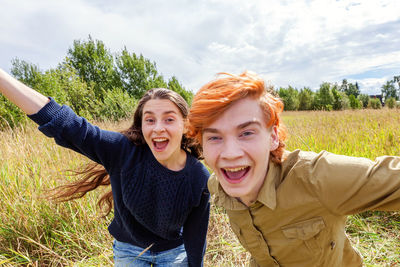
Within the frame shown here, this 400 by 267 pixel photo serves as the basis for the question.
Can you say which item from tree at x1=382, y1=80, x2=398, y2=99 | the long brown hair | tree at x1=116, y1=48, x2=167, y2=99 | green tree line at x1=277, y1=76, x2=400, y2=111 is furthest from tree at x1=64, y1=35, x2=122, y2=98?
tree at x1=382, y1=80, x2=398, y2=99

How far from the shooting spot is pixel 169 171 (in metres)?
1.78

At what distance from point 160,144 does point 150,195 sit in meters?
0.39

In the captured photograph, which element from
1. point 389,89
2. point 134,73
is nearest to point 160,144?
point 134,73

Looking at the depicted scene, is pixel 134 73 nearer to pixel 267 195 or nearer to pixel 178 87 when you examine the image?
pixel 178 87

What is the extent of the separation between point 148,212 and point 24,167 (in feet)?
7.54

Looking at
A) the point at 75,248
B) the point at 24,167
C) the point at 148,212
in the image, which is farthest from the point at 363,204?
the point at 24,167

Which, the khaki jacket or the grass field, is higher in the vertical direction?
the khaki jacket

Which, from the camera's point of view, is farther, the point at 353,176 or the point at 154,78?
the point at 154,78

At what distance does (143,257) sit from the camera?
6.12 feet

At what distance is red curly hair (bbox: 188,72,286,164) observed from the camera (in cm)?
115

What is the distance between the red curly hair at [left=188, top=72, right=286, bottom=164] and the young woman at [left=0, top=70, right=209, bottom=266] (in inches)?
22.2

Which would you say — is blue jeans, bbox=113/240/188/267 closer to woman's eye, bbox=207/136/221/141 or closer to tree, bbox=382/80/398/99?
→ woman's eye, bbox=207/136/221/141

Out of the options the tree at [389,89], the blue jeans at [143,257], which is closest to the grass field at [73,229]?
the blue jeans at [143,257]

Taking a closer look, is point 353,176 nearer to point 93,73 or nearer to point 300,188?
point 300,188
